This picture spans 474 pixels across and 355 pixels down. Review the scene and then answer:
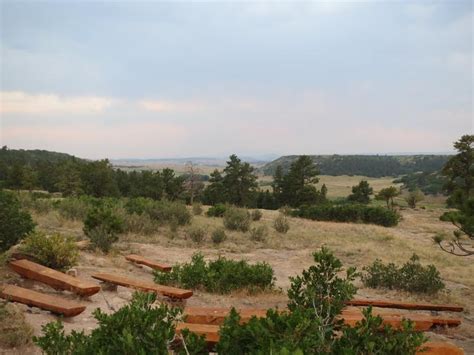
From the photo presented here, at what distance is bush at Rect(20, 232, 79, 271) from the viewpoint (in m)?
7.54

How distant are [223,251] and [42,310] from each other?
309 inches

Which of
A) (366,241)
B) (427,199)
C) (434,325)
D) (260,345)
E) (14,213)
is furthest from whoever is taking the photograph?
(427,199)

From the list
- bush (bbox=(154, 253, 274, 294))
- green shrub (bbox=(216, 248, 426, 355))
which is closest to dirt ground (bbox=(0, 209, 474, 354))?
bush (bbox=(154, 253, 274, 294))

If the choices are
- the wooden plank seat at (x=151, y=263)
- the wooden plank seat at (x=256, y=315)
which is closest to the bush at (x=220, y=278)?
the wooden plank seat at (x=151, y=263)

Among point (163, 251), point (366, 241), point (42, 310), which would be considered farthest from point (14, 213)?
point (366, 241)

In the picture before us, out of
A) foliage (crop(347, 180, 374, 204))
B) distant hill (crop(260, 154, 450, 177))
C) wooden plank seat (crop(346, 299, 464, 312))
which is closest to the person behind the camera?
wooden plank seat (crop(346, 299, 464, 312))

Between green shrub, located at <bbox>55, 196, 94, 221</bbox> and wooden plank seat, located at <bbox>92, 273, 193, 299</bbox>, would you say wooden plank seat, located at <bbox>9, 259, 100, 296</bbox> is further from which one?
green shrub, located at <bbox>55, 196, 94, 221</bbox>

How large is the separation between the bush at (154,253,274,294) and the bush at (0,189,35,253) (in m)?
2.70

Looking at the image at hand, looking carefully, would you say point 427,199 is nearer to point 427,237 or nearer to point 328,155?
point 427,237

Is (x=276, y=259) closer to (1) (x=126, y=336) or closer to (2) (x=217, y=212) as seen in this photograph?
(1) (x=126, y=336)

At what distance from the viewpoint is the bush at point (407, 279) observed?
27.9ft

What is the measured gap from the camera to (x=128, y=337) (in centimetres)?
258

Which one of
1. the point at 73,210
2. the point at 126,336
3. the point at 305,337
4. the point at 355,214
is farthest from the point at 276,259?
the point at 355,214

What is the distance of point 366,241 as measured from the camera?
17.5 metres
